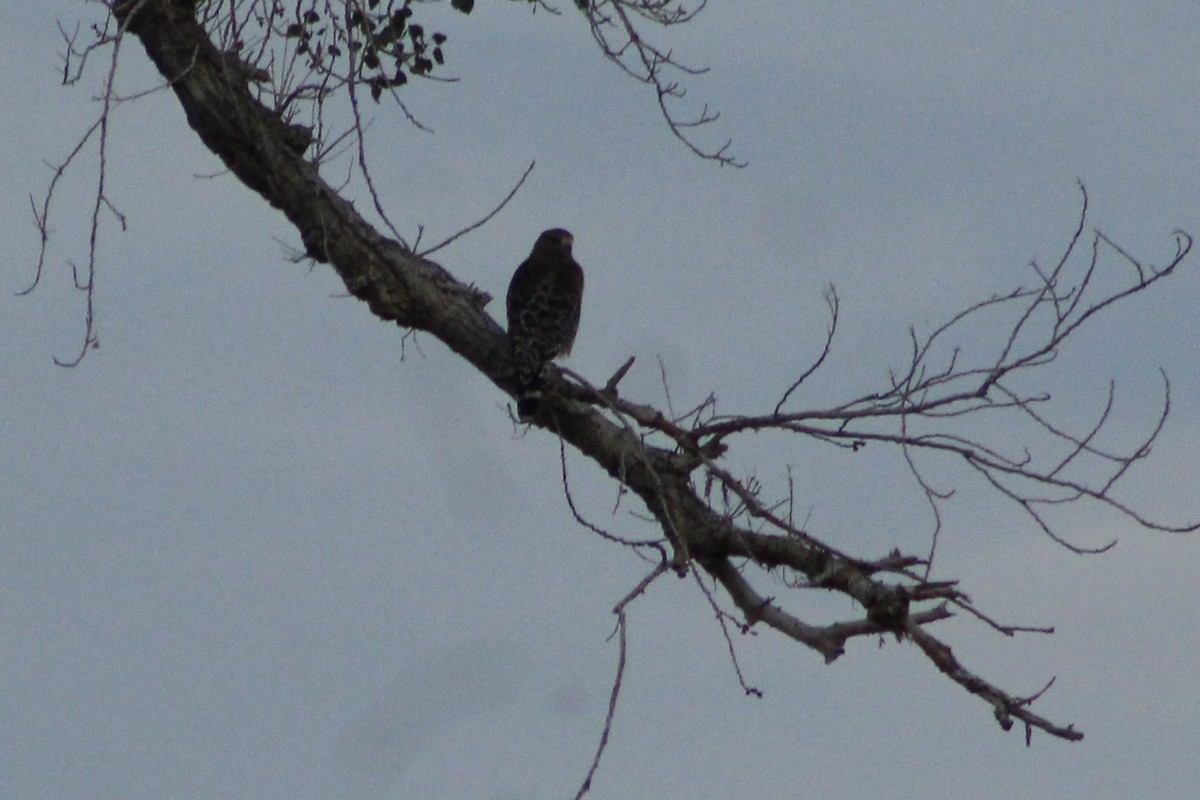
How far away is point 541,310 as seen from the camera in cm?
719

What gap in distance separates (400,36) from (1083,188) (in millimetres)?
2425

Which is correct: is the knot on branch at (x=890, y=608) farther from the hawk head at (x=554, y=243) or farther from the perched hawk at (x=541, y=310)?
the hawk head at (x=554, y=243)

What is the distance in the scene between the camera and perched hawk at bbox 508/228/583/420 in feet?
18.6

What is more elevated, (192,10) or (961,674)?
(192,10)

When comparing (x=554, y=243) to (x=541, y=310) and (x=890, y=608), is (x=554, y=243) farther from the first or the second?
(x=890, y=608)

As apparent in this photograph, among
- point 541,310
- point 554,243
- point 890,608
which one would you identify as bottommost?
point 890,608

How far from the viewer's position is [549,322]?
7.03 metres

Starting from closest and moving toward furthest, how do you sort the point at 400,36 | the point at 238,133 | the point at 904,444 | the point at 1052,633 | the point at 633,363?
1. the point at 1052,633
2. the point at 904,444
3. the point at 633,363
4. the point at 238,133
5. the point at 400,36

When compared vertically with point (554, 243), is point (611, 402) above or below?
below

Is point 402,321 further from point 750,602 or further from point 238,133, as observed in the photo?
point 750,602

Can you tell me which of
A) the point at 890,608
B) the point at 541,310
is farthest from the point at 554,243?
the point at 890,608

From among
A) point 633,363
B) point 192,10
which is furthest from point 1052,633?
point 192,10

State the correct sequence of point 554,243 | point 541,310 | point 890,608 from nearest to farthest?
point 890,608 < point 541,310 < point 554,243

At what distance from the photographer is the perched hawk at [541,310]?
18.6ft
